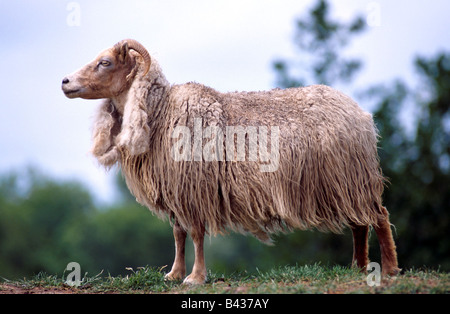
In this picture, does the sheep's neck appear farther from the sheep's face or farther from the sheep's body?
the sheep's body

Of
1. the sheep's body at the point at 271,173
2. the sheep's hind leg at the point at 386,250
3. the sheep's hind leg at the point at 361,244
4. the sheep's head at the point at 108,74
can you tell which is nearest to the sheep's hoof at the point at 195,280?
the sheep's body at the point at 271,173

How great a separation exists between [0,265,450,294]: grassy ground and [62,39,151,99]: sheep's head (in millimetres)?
2561

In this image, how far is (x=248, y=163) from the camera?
27.8 ft

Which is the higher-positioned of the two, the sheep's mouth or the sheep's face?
the sheep's face

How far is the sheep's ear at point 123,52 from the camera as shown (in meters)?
8.90

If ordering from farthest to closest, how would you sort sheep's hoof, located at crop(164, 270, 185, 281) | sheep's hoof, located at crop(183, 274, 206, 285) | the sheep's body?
sheep's hoof, located at crop(164, 270, 185, 281)
the sheep's body
sheep's hoof, located at crop(183, 274, 206, 285)

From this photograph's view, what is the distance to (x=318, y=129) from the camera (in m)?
8.82

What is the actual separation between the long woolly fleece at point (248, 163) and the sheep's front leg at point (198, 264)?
0.12 metres

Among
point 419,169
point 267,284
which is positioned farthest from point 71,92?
point 419,169

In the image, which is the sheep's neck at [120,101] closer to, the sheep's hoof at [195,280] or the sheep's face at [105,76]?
the sheep's face at [105,76]

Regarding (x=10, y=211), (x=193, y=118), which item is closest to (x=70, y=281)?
(x=193, y=118)

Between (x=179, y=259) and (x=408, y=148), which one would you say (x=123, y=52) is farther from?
(x=408, y=148)

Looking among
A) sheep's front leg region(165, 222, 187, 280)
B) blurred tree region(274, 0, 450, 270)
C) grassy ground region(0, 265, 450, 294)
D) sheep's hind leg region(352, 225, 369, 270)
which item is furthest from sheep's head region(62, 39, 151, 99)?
blurred tree region(274, 0, 450, 270)

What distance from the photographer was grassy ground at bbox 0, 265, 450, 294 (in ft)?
24.3
